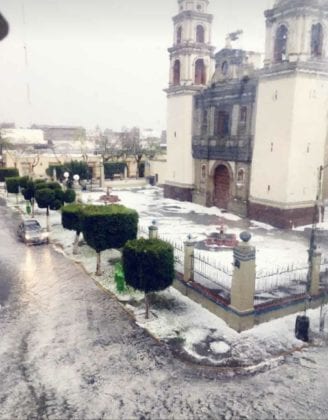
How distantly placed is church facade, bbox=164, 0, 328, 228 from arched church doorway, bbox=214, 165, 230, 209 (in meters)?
0.09

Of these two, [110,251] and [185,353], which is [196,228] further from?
[185,353]

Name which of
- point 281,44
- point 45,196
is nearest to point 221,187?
point 281,44

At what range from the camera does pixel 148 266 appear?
12.2 m

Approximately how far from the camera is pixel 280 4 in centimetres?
2425

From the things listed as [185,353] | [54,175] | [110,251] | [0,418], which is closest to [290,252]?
[110,251]

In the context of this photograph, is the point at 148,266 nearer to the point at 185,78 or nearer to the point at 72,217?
the point at 72,217

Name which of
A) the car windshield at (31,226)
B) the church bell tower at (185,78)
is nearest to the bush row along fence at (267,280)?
the car windshield at (31,226)

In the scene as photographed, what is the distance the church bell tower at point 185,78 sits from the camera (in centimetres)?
3281

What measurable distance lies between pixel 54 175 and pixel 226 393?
43288 mm

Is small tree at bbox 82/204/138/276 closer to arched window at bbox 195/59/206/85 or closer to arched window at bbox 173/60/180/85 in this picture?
arched window at bbox 195/59/206/85

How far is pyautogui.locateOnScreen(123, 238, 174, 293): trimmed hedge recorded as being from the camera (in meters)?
12.2

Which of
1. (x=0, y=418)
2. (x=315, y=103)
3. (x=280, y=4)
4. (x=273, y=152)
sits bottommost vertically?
(x=0, y=418)

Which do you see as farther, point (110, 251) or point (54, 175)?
point (54, 175)

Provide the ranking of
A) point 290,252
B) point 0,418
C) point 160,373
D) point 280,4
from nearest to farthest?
1. point 0,418
2. point 160,373
3. point 290,252
4. point 280,4
